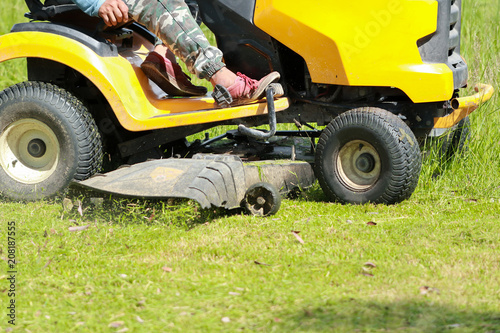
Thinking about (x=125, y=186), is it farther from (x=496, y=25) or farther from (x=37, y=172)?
(x=496, y=25)

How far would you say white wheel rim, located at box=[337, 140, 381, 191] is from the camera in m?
3.49

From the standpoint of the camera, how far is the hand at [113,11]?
3484 mm

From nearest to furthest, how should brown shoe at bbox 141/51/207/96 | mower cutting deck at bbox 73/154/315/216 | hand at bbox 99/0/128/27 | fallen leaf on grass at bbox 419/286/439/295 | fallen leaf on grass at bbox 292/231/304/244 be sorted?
fallen leaf on grass at bbox 419/286/439/295 → fallen leaf on grass at bbox 292/231/304/244 → mower cutting deck at bbox 73/154/315/216 → hand at bbox 99/0/128/27 → brown shoe at bbox 141/51/207/96

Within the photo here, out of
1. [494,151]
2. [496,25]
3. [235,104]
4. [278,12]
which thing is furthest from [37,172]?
[496,25]

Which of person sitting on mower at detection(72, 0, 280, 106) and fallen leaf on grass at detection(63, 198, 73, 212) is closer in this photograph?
fallen leaf on grass at detection(63, 198, 73, 212)

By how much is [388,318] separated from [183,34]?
6.54 ft

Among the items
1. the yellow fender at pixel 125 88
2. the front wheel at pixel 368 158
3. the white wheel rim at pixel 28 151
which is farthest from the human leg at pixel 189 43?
the white wheel rim at pixel 28 151

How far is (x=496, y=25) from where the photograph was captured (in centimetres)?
581

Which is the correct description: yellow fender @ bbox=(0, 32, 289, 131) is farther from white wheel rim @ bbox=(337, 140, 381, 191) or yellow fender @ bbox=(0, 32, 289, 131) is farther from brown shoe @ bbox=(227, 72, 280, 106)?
white wheel rim @ bbox=(337, 140, 381, 191)

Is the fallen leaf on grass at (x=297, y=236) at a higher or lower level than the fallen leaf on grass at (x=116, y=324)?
higher

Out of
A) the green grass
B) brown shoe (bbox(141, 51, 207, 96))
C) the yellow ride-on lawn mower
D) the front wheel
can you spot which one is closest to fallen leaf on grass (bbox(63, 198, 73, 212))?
the green grass

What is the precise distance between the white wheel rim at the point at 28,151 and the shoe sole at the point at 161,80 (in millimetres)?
648

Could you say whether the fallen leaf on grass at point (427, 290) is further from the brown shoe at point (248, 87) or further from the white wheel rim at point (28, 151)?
the white wheel rim at point (28, 151)

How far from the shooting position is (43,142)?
12.1 ft
